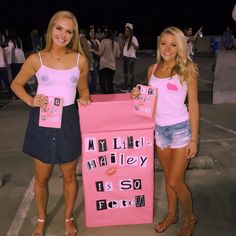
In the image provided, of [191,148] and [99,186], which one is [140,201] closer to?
[99,186]

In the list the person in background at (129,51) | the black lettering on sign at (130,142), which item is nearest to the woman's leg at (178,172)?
the black lettering on sign at (130,142)

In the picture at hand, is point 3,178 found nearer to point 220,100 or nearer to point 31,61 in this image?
point 31,61

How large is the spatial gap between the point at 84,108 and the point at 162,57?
29.4 inches

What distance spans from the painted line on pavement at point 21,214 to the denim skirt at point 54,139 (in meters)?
0.92

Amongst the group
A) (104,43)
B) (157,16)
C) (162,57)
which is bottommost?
(157,16)

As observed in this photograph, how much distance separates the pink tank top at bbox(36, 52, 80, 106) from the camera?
296 cm

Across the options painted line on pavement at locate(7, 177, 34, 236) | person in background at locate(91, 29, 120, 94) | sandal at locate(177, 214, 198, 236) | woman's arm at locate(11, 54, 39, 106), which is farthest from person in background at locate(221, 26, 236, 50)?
woman's arm at locate(11, 54, 39, 106)

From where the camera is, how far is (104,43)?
9.30 metres

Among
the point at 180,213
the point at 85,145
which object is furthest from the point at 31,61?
the point at 180,213

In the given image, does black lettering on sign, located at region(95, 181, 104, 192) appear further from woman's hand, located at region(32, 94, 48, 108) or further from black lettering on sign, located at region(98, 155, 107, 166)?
woman's hand, located at region(32, 94, 48, 108)

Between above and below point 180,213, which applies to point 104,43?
above

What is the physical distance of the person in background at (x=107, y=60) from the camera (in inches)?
364

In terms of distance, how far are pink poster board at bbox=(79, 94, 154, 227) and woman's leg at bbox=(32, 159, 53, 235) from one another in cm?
31

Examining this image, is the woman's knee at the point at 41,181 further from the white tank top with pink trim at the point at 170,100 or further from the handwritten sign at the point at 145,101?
the white tank top with pink trim at the point at 170,100
